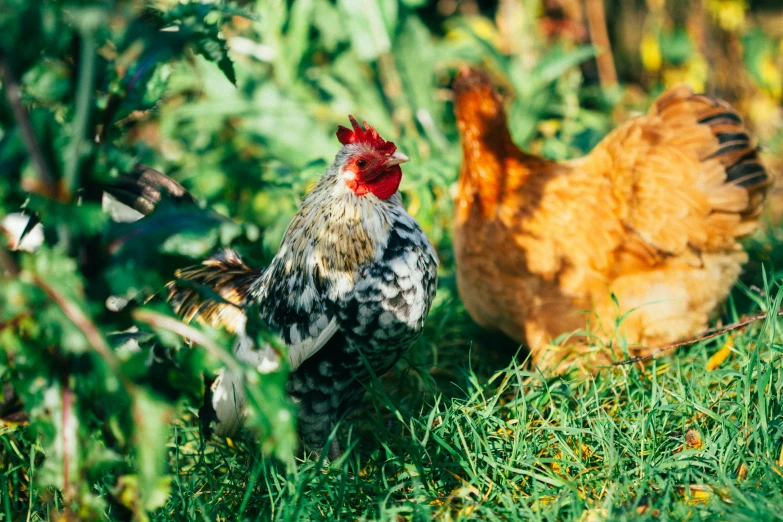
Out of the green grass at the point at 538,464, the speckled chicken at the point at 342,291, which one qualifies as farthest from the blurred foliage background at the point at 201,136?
the speckled chicken at the point at 342,291

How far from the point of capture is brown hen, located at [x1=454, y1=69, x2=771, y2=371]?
2875 mm

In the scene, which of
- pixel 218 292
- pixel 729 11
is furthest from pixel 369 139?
pixel 729 11

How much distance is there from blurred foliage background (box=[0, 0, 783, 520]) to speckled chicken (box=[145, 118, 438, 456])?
0.28 metres

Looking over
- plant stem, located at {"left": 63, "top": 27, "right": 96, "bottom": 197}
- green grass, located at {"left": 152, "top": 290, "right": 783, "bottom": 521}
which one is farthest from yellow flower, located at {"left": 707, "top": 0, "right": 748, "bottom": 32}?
plant stem, located at {"left": 63, "top": 27, "right": 96, "bottom": 197}

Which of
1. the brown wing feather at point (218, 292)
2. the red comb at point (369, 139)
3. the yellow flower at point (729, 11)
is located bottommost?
the yellow flower at point (729, 11)

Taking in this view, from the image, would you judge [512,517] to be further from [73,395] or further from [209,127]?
[209,127]

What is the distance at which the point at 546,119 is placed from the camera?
217 inches

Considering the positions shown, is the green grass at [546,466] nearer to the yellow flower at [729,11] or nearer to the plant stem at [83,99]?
the plant stem at [83,99]

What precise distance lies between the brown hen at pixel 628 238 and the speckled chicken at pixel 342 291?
921 mm

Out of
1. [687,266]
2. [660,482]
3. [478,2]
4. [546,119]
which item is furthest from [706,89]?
[660,482]

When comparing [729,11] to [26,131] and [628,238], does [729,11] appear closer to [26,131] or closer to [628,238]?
[628,238]

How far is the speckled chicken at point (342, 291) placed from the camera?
202cm

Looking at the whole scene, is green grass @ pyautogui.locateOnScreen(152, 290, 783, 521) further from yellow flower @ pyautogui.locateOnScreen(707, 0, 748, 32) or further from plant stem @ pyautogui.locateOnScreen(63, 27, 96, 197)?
yellow flower @ pyautogui.locateOnScreen(707, 0, 748, 32)

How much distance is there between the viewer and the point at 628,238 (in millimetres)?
2939
